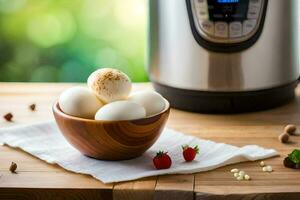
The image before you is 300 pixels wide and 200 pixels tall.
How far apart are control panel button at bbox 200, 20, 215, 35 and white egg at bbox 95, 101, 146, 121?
0.28 meters

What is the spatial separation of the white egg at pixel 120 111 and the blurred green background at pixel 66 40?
695mm

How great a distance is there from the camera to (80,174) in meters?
0.98

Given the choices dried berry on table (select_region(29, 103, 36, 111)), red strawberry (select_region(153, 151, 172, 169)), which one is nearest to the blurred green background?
dried berry on table (select_region(29, 103, 36, 111))

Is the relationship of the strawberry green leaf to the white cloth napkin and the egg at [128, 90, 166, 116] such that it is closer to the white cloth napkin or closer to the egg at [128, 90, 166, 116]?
the white cloth napkin

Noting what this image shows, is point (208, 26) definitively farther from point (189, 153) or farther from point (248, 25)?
point (189, 153)

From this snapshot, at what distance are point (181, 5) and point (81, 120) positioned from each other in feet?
1.13

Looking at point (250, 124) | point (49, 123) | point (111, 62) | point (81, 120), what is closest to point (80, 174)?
point (81, 120)

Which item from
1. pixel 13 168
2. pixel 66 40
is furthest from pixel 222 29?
pixel 66 40

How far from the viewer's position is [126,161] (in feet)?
3.37

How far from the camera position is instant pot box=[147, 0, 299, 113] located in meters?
1.21

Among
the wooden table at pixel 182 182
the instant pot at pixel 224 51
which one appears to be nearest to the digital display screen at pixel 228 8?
the instant pot at pixel 224 51

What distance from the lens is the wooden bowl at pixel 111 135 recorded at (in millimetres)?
977

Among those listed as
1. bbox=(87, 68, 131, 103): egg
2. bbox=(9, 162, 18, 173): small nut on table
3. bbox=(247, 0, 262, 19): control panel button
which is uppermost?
bbox=(247, 0, 262, 19): control panel button

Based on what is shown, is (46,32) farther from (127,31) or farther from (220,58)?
(220,58)
